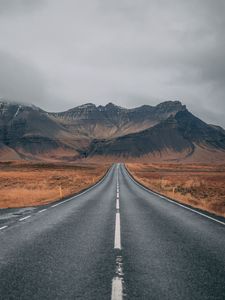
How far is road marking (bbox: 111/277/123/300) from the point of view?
189 inches

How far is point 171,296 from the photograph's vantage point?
4.87 meters

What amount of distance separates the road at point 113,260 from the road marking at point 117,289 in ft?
0.05

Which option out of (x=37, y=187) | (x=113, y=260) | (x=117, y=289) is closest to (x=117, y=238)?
(x=113, y=260)

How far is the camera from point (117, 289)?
5141 millimetres

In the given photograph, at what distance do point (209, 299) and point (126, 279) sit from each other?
4.87 feet

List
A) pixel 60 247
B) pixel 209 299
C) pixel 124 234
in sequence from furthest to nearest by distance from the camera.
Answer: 1. pixel 124 234
2. pixel 60 247
3. pixel 209 299

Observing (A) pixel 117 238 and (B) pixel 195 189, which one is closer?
(A) pixel 117 238

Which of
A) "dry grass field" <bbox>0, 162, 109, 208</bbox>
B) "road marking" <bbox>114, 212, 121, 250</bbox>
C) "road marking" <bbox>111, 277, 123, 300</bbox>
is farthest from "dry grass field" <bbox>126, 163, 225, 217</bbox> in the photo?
"road marking" <bbox>111, 277, 123, 300</bbox>

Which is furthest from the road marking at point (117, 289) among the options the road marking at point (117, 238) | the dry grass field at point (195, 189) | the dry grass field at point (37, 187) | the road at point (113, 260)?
the dry grass field at point (37, 187)

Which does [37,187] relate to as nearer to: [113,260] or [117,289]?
[113,260]

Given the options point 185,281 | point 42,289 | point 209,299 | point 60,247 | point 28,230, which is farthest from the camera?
point 28,230

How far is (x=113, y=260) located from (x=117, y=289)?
1.78 m

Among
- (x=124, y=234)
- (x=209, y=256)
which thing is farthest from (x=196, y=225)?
(x=209, y=256)

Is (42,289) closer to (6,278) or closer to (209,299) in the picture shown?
(6,278)
